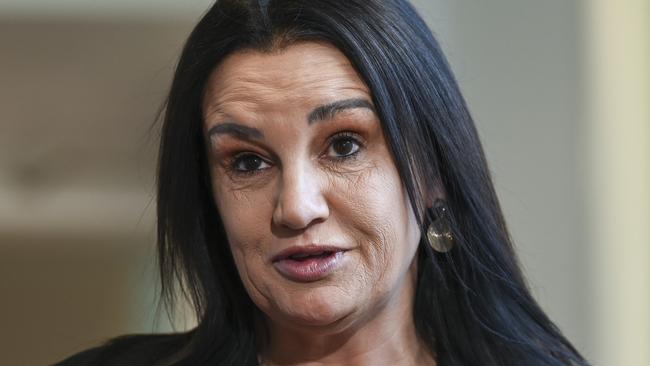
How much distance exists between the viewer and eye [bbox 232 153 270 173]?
3.32ft

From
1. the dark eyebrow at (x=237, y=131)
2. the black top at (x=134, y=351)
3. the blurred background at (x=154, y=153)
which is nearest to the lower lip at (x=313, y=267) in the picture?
the dark eyebrow at (x=237, y=131)

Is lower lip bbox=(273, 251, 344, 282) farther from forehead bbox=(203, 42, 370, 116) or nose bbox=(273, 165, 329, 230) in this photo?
forehead bbox=(203, 42, 370, 116)

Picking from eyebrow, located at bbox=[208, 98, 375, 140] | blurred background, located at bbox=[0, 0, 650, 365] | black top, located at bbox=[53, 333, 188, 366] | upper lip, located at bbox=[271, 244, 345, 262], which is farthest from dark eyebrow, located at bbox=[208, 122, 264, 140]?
blurred background, located at bbox=[0, 0, 650, 365]

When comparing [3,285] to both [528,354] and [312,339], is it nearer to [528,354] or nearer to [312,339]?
[312,339]

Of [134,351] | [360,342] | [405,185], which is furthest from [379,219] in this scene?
[134,351]

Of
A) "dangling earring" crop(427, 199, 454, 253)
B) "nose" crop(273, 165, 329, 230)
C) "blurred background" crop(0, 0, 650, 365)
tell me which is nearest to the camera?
"nose" crop(273, 165, 329, 230)

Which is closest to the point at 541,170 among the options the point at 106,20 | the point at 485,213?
the point at 485,213

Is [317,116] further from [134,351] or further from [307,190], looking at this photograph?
[134,351]

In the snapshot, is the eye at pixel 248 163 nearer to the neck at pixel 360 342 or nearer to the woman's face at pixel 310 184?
the woman's face at pixel 310 184

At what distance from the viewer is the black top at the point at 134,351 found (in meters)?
1.16

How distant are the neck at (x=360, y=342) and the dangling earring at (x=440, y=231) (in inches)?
2.2

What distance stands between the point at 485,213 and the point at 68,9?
654mm

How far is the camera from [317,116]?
38.3 inches

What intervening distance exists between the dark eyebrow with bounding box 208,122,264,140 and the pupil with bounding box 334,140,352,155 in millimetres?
70
